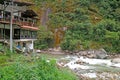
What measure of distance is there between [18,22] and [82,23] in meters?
28.0

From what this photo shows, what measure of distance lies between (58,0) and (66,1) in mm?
2017

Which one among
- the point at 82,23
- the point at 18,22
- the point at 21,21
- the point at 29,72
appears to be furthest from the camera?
the point at 82,23

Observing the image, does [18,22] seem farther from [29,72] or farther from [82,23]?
[82,23]

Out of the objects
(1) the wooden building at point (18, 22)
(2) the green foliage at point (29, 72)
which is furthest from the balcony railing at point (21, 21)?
(2) the green foliage at point (29, 72)

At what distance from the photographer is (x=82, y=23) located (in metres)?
60.7

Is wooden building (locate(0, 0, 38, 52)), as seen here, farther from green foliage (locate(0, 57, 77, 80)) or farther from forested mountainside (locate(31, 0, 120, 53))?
forested mountainside (locate(31, 0, 120, 53))

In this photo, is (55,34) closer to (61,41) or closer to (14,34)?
(61,41)

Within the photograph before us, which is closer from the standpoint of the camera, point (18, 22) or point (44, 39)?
point (18, 22)

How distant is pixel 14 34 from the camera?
115ft

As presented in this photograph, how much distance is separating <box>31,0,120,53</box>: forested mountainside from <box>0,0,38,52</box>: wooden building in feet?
57.2

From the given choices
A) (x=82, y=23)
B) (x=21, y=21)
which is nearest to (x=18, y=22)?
(x=21, y=21)

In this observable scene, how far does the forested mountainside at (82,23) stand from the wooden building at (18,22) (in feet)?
57.2

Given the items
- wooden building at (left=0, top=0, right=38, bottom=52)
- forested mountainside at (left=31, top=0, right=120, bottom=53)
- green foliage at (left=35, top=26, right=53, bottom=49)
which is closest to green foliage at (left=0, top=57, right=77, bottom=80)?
wooden building at (left=0, top=0, right=38, bottom=52)

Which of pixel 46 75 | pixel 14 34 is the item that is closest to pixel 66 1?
pixel 14 34
